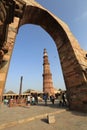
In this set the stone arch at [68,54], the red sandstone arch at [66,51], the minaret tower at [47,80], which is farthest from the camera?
the minaret tower at [47,80]

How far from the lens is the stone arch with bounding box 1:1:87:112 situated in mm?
7364

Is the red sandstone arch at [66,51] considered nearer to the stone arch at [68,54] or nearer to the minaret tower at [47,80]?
the stone arch at [68,54]

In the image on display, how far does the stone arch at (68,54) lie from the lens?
24.2 feet

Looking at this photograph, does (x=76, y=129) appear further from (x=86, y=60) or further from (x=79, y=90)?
(x=86, y=60)

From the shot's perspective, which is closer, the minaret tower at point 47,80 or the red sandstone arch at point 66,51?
the red sandstone arch at point 66,51

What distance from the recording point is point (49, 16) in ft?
29.9

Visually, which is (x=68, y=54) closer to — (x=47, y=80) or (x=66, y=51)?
(x=66, y=51)

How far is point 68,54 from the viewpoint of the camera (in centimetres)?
852

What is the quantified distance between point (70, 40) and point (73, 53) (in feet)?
3.36

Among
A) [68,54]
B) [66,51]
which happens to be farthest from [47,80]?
[68,54]

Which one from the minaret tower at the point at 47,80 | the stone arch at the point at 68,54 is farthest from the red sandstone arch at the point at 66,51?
the minaret tower at the point at 47,80

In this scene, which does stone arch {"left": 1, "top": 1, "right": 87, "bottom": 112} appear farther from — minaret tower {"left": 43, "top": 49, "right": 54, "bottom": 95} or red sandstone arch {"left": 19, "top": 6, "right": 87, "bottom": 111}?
minaret tower {"left": 43, "top": 49, "right": 54, "bottom": 95}

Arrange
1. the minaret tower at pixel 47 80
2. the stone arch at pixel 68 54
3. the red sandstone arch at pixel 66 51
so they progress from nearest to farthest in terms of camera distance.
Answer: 1. the stone arch at pixel 68 54
2. the red sandstone arch at pixel 66 51
3. the minaret tower at pixel 47 80

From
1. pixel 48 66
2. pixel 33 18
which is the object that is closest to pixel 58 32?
pixel 33 18
